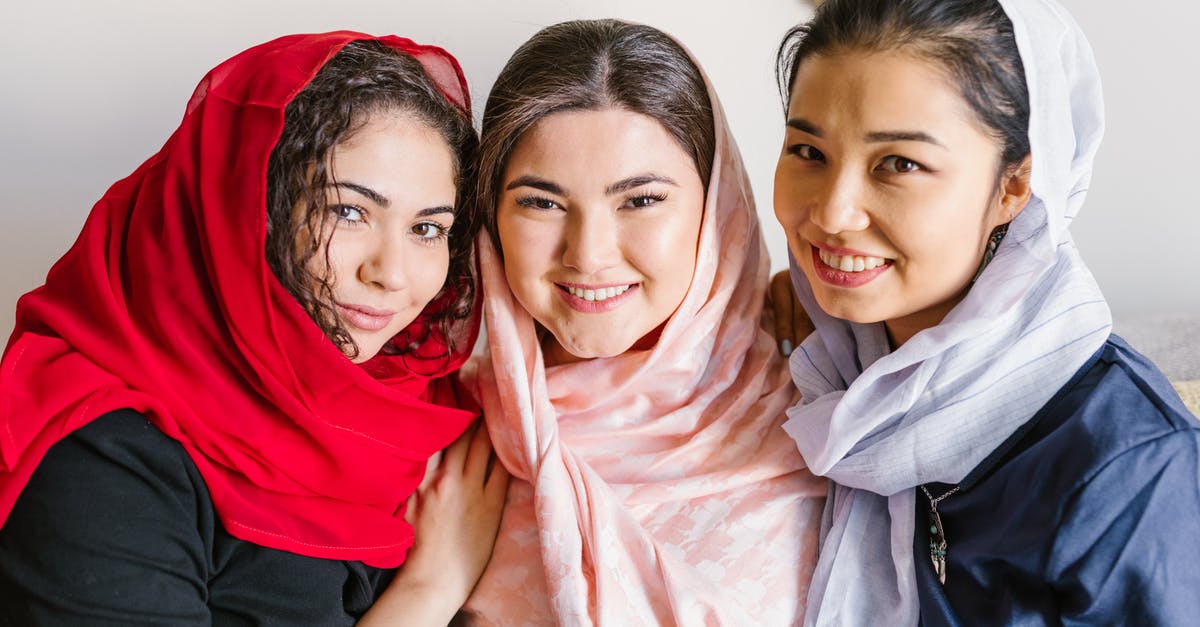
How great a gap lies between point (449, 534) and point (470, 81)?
A: 0.91 meters

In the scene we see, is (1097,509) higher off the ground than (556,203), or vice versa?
(556,203)

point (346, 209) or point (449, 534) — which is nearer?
point (346, 209)

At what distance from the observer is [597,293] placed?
1.61 meters

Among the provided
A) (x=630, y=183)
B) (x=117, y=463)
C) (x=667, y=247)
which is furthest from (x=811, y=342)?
(x=117, y=463)

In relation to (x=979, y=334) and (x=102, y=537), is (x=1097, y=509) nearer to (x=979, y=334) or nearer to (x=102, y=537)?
(x=979, y=334)

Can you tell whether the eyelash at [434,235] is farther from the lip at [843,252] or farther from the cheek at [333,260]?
the lip at [843,252]

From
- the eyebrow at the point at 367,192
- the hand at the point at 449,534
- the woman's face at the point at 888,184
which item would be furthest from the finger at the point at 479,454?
the woman's face at the point at 888,184

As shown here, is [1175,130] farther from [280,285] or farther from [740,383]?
[280,285]

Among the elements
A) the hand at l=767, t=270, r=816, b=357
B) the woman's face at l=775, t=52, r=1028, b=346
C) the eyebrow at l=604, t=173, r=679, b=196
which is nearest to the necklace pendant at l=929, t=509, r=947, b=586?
the woman's face at l=775, t=52, r=1028, b=346

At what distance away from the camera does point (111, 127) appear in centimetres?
191

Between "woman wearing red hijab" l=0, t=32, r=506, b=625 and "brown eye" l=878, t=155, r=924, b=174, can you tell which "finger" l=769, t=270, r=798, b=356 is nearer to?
"brown eye" l=878, t=155, r=924, b=174

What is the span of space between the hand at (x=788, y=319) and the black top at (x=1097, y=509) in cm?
46

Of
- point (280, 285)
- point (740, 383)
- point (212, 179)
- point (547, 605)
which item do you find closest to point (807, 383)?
point (740, 383)

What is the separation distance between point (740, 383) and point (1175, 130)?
1085 mm
